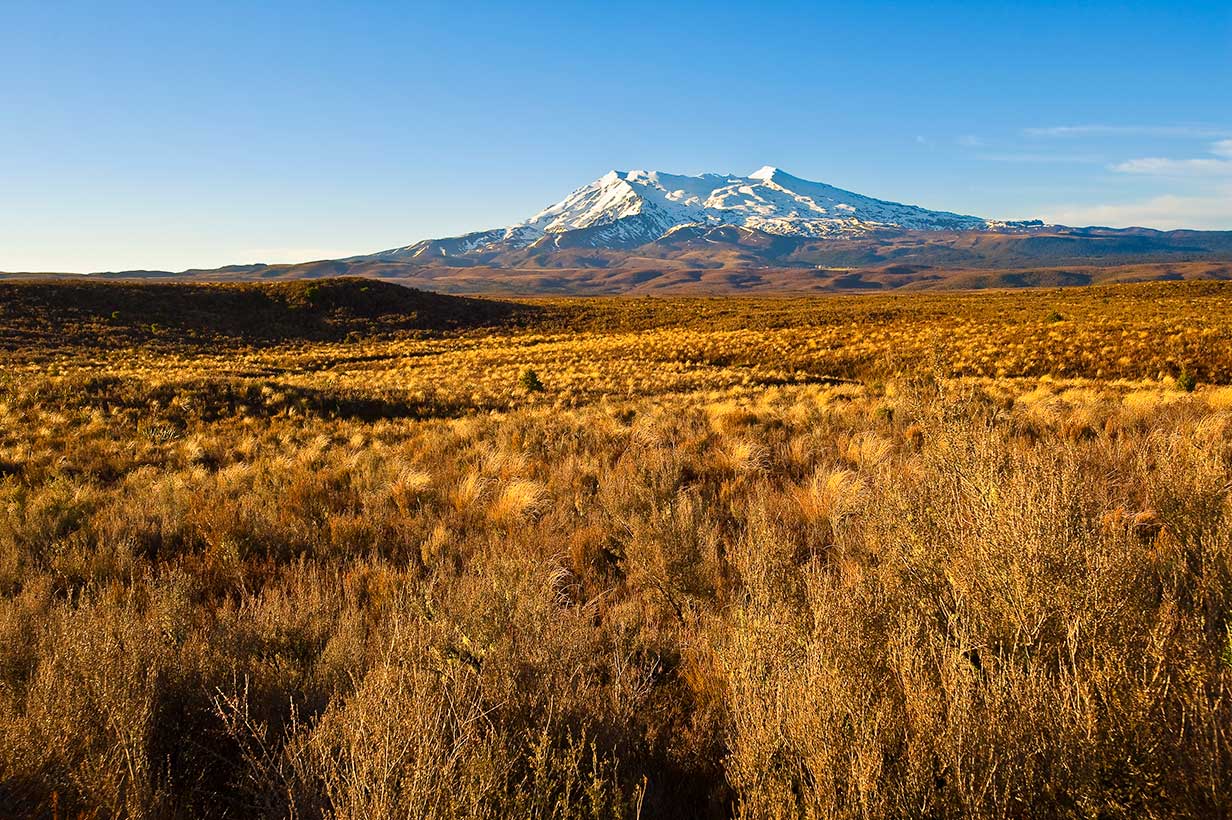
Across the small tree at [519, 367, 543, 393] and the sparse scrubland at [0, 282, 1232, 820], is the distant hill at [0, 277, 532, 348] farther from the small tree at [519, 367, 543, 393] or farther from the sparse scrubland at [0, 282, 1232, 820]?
the sparse scrubland at [0, 282, 1232, 820]

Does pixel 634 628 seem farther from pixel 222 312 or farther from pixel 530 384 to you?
pixel 222 312

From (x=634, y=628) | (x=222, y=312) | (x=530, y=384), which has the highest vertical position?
(x=222, y=312)

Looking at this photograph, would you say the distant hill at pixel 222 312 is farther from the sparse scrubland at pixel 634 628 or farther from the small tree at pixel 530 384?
the sparse scrubland at pixel 634 628

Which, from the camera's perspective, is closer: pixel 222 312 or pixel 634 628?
pixel 634 628

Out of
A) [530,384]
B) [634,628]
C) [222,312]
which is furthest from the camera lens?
[222,312]

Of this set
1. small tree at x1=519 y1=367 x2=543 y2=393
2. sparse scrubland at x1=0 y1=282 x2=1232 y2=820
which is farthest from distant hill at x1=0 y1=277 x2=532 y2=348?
sparse scrubland at x1=0 y1=282 x2=1232 y2=820

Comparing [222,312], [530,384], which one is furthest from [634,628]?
[222,312]

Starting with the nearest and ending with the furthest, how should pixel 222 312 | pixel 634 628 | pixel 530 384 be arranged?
pixel 634 628 → pixel 530 384 → pixel 222 312

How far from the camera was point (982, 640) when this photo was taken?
235 centimetres

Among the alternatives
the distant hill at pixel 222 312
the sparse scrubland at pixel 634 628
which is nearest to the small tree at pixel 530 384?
the sparse scrubland at pixel 634 628

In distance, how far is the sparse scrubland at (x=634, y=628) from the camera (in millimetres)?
1769

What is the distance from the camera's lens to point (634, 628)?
3.33 m

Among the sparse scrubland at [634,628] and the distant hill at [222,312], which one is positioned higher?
the distant hill at [222,312]

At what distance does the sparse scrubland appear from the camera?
1769 mm
